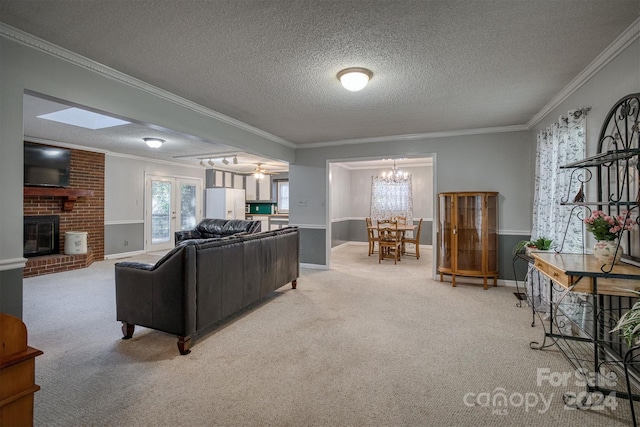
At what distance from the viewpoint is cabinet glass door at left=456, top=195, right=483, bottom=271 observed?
4.55 meters

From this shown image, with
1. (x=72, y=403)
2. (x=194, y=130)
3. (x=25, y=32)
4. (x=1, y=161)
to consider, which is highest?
(x=25, y=32)

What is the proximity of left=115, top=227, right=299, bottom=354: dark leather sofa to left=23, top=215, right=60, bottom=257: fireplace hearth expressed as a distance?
4082 millimetres

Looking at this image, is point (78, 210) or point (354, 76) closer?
point (354, 76)

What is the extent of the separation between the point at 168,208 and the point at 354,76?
23.1 ft

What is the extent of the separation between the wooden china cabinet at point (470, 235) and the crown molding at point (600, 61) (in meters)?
1.48

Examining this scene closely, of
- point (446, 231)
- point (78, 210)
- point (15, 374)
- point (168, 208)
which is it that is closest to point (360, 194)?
point (446, 231)

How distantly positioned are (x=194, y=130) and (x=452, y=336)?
3.62 metres

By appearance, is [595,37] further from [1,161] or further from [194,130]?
[1,161]

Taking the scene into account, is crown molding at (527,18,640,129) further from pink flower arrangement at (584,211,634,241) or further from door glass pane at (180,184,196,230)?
door glass pane at (180,184,196,230)

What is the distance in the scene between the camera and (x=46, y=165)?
5.55m

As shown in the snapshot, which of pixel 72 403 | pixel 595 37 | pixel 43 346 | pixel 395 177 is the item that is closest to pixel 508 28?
pixel 595 37

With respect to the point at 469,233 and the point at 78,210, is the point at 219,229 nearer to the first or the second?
the point at 78,210

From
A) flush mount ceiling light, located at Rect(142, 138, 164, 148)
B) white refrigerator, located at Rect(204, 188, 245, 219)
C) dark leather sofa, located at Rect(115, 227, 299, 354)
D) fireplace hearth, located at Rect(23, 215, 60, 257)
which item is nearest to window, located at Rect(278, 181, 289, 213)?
white refrigerator, located at Rect(204, 188, 245, 219)

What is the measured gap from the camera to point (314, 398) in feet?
6.36
